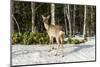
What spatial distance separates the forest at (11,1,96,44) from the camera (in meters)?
2.37

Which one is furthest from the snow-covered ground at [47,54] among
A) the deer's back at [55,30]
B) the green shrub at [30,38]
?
the deer's back at [55,30]

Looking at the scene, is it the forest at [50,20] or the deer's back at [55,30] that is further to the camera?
the deer's back at [55,30]

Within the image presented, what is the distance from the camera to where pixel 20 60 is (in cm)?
238

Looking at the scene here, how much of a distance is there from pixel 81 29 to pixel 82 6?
0.31 meters

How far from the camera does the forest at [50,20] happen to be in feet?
7.77

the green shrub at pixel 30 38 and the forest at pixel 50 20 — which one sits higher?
the forest at pixel 50 20

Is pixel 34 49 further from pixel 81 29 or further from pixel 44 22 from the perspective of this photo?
pixel 81 29

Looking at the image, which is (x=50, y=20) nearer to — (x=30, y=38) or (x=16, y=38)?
(x=30, y=38)

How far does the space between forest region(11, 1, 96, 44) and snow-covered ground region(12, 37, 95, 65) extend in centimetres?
7

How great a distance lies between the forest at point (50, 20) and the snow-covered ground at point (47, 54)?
0.23 ft

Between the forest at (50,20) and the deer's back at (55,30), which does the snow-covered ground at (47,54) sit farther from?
the deer's back at (55,30)

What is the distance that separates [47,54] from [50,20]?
Answer: 43cm

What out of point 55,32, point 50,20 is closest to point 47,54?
point 55,32

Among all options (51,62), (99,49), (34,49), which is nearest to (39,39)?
(34,49)
